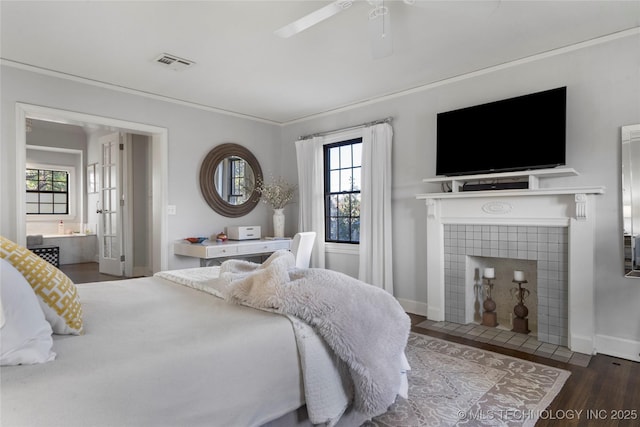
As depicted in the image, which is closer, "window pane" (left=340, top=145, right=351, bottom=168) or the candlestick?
the candlestick

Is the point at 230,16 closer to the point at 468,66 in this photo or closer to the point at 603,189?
the point at 468,66

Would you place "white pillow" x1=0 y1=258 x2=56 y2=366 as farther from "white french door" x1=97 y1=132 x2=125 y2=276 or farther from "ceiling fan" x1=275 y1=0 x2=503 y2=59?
"white french door" x1=97 y1=132 x2=125 y2=276

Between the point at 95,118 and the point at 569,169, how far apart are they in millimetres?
4452

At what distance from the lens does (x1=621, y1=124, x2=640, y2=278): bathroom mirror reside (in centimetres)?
272

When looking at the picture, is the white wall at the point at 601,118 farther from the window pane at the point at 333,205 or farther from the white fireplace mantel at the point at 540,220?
the window pane at the point at 333,205

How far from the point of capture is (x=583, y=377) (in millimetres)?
2414

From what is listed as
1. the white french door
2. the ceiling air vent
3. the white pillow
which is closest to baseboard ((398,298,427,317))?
the ceiling air vent

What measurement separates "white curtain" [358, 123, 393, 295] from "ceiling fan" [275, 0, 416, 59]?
6.17ft

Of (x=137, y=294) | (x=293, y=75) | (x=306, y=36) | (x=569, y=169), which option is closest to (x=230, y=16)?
(x=306, y=36)

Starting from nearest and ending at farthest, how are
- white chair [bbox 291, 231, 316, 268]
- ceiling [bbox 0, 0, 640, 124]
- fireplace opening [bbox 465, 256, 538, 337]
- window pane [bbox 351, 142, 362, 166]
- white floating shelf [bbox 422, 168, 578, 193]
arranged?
ceiling [bbox 0, 0, 640, 124]
white floating shelf [bbox 422, 168, 578, 193]
fireplace opening [bbox 465, 256, 538, 337]
white chair [bbox 291, 231, 316, 268]
window pane [bbox 351, 142, 362, 166]

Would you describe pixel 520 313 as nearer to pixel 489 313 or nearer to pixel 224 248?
pixel 489 313

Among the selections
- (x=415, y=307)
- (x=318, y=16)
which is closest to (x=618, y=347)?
(x=415, y=307)

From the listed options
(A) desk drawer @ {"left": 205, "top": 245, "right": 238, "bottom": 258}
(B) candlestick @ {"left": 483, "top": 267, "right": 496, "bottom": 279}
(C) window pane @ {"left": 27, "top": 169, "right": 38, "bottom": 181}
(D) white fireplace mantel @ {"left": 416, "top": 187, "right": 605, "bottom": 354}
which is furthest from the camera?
(C) window pane @ {"left": 27, "top": 169, "right": 38, "bottom": 181}

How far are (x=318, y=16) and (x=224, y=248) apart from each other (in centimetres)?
281
